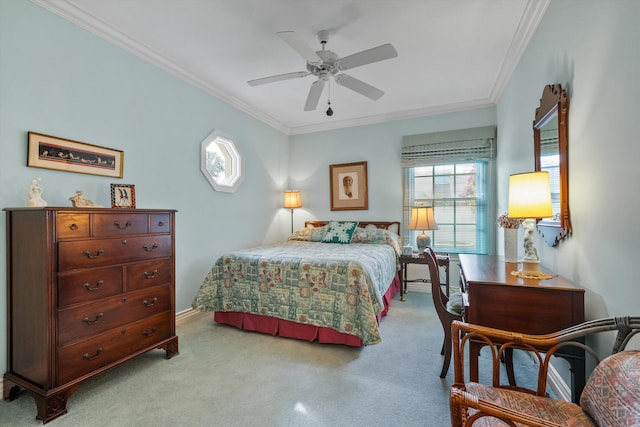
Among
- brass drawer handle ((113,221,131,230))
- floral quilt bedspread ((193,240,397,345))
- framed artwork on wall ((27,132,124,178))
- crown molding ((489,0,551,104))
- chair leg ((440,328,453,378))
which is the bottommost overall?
chair leg ((440,328,453,378))

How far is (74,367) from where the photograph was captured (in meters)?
1.79

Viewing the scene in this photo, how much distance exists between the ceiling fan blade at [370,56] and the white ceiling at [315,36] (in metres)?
0.34

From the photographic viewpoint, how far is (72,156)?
7.41 feet

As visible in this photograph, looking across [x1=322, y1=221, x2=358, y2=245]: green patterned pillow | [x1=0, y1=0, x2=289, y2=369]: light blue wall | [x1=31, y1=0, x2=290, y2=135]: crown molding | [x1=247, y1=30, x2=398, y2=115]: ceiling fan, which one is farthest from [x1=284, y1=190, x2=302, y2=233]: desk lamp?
[x1=247, y1=30, x2=398, y2=115]: ceiling fan

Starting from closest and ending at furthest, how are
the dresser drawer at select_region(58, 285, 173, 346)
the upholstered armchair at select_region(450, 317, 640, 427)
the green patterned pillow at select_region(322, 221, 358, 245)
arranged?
1. the upholstered armchair at select_region(450, 317, 640, 427)
2. the dresser drawer at select_region(58, 285, 173, 346)
3. the green patterned pillow at select_region(322, 221, 358, 245)

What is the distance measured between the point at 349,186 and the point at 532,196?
10.8 ft

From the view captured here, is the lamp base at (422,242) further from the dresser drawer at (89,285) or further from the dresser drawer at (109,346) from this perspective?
the dresser drawer at (89,285)

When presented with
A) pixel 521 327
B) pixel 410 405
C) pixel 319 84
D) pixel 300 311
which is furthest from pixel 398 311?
pixel 319 84

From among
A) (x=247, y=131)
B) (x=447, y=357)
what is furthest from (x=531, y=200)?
(x=247, y=131)

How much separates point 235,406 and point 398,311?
2236 millimetres

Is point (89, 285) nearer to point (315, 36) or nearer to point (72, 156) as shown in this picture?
point (72, 156)

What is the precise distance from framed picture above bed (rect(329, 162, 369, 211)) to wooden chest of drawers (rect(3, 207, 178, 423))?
3.20 metres

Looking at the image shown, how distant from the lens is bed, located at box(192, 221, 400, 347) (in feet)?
8.10

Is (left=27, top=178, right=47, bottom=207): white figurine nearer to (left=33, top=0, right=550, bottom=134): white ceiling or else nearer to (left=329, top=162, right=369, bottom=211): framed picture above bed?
(left=33, top=0, right=550, bottom=134): white ceiling
